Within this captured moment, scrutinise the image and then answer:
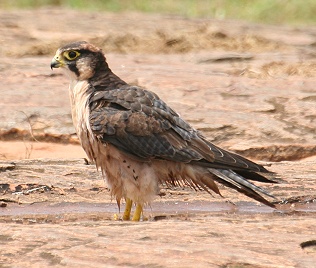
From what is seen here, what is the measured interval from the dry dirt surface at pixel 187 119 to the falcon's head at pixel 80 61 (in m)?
0.82

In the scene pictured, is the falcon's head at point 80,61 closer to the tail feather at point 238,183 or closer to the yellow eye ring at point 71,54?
the yellow eye ring at point 71,54

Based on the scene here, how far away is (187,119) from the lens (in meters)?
8.79

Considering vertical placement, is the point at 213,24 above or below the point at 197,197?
above

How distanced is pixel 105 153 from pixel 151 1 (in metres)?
11.1

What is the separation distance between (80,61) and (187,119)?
212 centimetres

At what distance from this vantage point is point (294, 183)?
7113mm

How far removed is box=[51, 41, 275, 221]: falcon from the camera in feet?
20.6

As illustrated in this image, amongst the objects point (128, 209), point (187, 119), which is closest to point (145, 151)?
point (128, 209)

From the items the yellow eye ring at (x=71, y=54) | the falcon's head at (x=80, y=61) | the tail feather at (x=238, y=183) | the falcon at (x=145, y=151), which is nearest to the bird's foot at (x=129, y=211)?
the falcon at (x=145, y=151)

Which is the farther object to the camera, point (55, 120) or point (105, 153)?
point (55, 120)

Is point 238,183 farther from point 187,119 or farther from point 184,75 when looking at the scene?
point 184,75

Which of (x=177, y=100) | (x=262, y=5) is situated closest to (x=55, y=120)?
(x=177, y=100)

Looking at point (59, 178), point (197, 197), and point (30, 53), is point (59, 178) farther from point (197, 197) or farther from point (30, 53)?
point (30, 53)

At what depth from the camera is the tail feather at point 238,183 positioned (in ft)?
20.2
